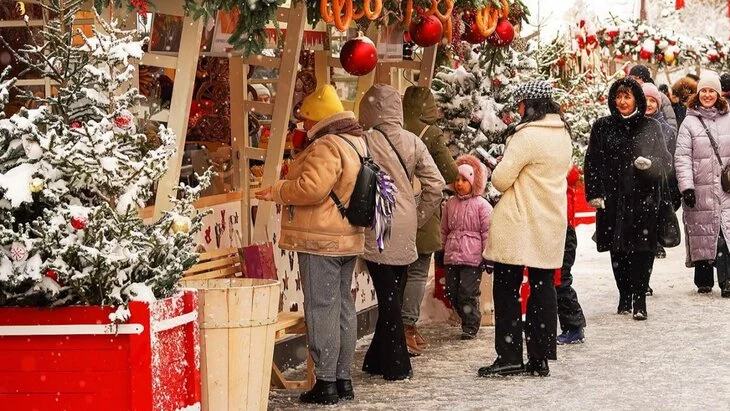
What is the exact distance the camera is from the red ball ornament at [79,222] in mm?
5891

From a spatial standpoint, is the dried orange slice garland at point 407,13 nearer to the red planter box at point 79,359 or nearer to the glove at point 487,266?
the glove at point 487,266

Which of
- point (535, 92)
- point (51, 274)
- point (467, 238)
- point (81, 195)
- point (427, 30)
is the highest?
point (427, 30)

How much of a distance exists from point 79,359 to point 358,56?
400 centimetres

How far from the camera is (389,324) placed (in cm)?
933

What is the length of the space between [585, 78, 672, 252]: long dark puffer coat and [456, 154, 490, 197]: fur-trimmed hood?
3.92ft

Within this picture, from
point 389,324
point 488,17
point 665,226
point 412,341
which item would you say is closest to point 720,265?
point 665,226

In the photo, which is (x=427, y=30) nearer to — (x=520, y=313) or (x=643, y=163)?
(x=520, y=313)

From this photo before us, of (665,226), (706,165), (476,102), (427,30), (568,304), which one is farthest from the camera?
(706,165)

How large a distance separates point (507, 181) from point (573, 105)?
11.4 metres

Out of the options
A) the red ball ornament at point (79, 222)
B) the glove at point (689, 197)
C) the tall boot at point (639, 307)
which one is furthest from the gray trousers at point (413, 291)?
the red ball ornament at point (79, 222)

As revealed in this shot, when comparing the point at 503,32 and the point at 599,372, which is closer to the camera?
the point at 599,372

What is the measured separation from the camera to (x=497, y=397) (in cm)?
873

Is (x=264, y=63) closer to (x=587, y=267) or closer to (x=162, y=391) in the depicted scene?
(x=162, y=391)

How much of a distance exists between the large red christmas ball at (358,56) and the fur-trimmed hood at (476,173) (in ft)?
6.35
